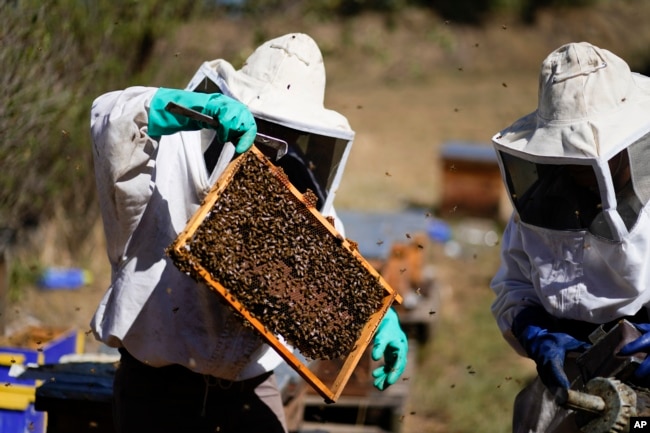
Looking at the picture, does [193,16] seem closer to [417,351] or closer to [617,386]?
[417,351]

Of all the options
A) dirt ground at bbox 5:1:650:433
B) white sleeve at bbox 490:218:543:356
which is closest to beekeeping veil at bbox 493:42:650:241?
white sleeve at bbox 490:218:543:356

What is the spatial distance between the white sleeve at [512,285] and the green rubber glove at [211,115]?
131 cm

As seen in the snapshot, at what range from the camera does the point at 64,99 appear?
239 inches

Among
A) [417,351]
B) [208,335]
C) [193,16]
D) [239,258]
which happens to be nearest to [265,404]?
[208,335]

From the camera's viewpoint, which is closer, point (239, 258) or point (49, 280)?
point (239, 258)

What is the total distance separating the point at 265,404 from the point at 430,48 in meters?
31.3

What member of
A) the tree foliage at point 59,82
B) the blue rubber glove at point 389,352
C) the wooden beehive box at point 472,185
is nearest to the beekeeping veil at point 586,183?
the blue rubber glove at point 389,352

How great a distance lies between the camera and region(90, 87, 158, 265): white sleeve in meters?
3.23

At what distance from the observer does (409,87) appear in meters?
28.9

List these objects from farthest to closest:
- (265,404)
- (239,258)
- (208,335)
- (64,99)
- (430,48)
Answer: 1. (430,48)
2. (64,99)
3. (265,404)
4. (208,335)
5. (239,258)

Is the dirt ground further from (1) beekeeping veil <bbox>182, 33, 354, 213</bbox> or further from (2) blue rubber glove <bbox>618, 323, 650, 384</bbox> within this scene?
(2) blue rubber glove <bbox>618, 323, 650, 384</bbox>

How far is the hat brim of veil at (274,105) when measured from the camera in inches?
132

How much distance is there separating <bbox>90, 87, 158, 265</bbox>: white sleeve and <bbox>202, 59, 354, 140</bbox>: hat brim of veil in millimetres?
Answer: 325

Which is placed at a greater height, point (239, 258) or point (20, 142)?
point (239, 258)
